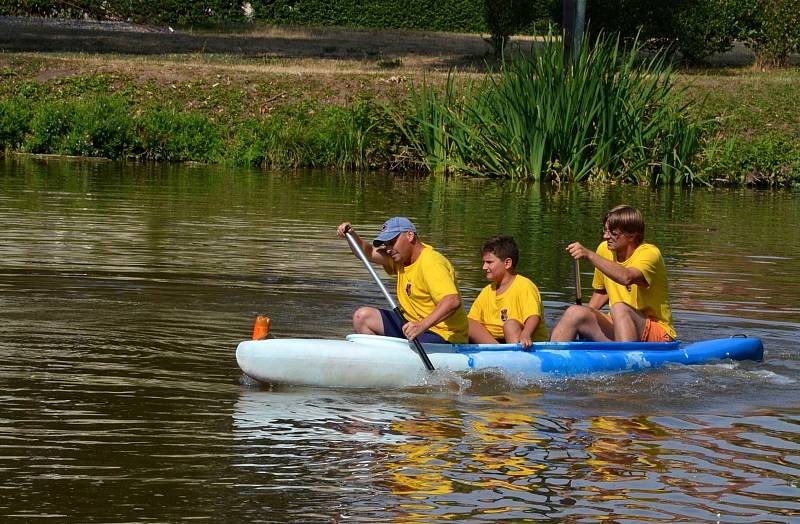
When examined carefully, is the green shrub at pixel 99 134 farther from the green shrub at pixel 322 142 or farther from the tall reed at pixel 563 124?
the tall reed at pixel 563 124

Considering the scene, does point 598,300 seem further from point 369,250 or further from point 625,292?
point 369,250

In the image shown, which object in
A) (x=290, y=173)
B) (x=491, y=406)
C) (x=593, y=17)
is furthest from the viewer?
(x=593, y=17)

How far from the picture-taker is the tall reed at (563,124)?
841 inches

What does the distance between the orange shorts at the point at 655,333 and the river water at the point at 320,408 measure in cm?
35

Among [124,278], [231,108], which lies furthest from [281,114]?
[124,278]

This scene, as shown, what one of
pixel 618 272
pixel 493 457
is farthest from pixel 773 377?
pixel 493 457

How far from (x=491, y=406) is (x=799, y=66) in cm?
2526

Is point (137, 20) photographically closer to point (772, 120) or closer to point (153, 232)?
point (772, 120)

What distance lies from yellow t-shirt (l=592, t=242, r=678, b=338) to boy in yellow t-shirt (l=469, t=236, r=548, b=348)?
2.31ft

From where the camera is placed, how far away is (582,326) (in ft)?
32.6

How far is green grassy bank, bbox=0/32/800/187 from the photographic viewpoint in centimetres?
2423

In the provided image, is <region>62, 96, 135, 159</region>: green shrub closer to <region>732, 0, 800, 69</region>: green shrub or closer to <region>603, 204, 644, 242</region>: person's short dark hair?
<region>732, 0, 800, 69</region>: green shrub

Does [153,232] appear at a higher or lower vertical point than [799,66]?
lower

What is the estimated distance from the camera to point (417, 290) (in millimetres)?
9141
